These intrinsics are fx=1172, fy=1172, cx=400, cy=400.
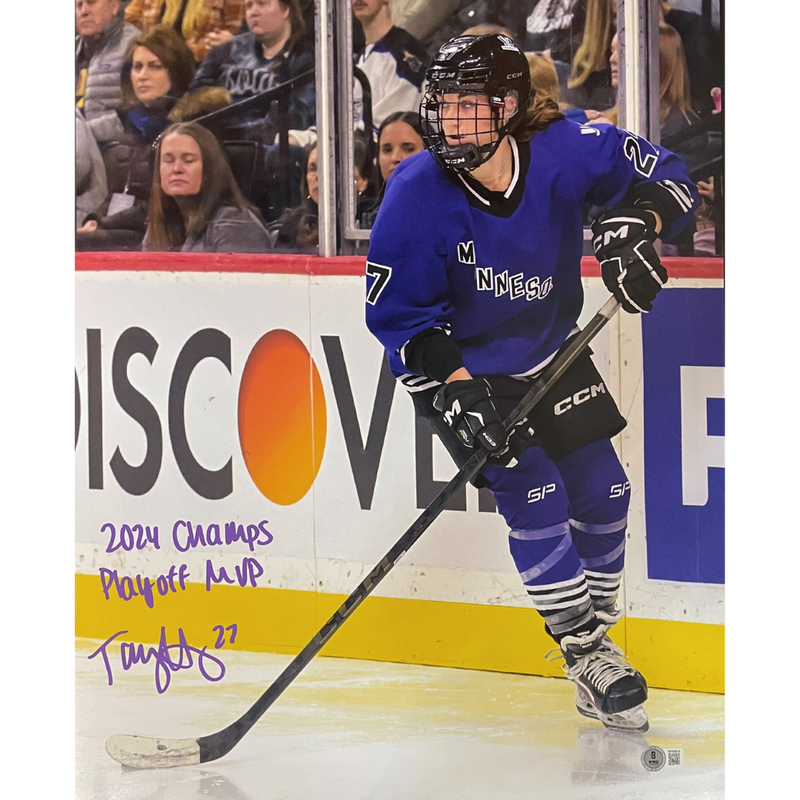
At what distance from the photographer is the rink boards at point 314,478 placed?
8.33ft

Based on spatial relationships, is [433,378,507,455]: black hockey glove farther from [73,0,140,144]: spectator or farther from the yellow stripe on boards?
[73,0,140,144]: spectator

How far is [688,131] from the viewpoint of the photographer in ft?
8.05

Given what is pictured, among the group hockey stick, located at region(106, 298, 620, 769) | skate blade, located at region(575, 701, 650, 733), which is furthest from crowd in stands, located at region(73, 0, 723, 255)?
skate blade, located at region(575, 701, 650, 733)

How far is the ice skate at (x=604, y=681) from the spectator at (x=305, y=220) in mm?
1066

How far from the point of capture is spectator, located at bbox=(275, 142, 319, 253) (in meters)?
2.65

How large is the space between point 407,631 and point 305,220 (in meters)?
0.97

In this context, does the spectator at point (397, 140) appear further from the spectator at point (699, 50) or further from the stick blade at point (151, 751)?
the stick blade at point (151, 751)

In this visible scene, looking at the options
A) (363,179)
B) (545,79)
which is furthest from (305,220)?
(545,79)

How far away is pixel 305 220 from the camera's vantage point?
2680 millimetres

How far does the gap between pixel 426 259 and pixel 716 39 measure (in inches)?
29.4

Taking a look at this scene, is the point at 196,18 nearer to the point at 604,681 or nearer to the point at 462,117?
the point at 462,117

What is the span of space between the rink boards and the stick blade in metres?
0.24

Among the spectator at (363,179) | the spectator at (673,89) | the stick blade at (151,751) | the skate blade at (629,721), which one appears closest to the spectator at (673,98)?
the spectator at (673,89)

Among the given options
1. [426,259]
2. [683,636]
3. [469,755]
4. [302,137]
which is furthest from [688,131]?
[469,755]
